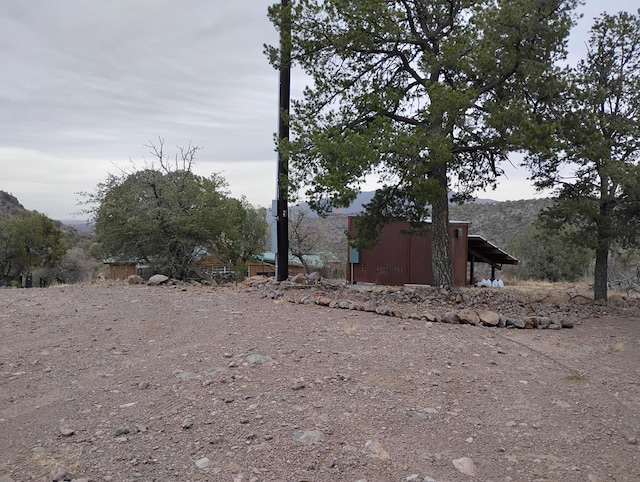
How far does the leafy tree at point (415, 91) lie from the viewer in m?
8.67

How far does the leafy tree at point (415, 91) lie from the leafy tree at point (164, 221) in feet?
24.6

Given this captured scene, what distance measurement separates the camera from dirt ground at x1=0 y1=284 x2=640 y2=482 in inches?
136

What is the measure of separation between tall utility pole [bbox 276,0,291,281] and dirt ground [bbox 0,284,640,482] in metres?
4.13

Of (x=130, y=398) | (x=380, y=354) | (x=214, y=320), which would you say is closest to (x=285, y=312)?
(x=214, y=320)

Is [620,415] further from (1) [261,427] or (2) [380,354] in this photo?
(1) [261,427]

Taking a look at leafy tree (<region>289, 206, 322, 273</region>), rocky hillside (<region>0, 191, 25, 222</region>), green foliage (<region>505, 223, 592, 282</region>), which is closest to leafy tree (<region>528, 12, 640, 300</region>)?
leafy tree (<region>289, 206, 322, 273</region>)

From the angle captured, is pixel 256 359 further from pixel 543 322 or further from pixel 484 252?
pixel 484 252

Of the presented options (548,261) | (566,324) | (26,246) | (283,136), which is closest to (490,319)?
(566,324)

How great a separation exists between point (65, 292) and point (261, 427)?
7416 millimetres

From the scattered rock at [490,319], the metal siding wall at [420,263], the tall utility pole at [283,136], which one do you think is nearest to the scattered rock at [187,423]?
the scattered rock at [490,319]

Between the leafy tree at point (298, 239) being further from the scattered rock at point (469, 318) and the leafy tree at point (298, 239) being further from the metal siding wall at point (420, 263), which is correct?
the scattered rock at point (469, 318)

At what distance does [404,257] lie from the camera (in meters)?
20.8

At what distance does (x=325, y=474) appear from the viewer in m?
3.36

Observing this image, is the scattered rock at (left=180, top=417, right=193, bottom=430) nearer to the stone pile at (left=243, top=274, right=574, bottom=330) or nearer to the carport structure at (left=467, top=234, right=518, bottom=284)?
the stone pile at (left=243, top=274, right=574, bottom=330)
